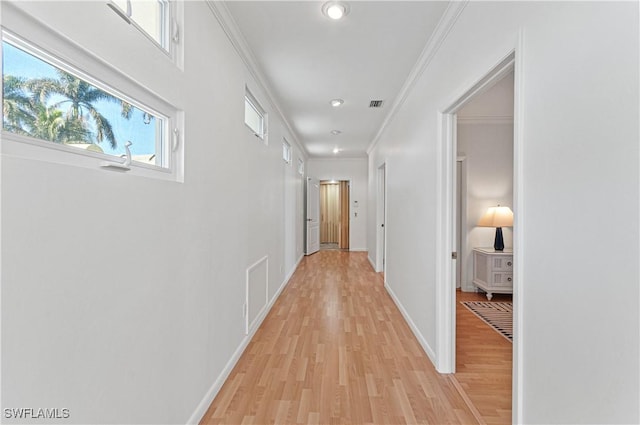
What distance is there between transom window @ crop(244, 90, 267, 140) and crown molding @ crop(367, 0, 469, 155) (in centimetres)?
159

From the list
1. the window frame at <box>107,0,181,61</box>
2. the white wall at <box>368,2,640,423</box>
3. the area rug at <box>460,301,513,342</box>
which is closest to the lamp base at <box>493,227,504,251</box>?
the area rug at <box>460,301,513,342</box>

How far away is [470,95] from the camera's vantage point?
1.87 meters

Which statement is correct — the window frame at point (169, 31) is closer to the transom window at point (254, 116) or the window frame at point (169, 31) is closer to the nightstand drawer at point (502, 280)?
the transom window at point (254, 116)

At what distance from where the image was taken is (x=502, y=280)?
13.1 ft

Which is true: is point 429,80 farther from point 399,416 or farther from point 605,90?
point 399,416

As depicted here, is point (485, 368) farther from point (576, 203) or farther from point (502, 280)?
point (502, 280)

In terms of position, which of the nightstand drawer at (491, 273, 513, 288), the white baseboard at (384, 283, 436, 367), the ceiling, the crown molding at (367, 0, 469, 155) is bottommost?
the white baseboard at (384, 283, 436, 367)

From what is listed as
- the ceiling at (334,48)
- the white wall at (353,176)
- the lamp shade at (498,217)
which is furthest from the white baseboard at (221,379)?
the white wall at (353,176)

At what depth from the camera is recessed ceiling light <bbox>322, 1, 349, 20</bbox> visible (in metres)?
1.95

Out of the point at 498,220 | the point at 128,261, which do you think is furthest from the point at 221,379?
the point at 498,220

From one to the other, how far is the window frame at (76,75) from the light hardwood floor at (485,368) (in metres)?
2.28

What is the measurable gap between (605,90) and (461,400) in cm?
186

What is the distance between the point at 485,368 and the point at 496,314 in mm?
1439

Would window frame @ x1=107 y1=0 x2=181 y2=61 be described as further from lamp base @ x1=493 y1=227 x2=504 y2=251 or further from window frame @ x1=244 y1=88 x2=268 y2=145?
lamp base @ x1=493 y1=227 x2=504 y2=251
